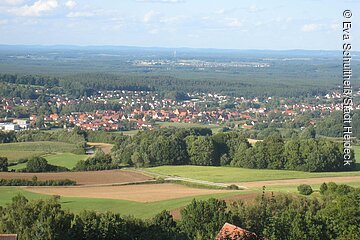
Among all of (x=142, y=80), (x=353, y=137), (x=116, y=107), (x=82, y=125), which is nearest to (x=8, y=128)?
(x=82, y=125)

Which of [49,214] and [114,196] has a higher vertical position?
[49,214]

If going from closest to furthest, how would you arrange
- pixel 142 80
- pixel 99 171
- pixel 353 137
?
pixel 99 171 < pixel 353 137 < pixel 142 80

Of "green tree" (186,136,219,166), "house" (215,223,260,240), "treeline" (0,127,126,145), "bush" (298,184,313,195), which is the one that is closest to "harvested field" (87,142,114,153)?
"treeline" (0,127,126,145)

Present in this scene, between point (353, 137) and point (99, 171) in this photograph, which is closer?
point (99, 171)

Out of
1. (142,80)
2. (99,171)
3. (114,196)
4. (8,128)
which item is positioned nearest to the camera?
(114,196)

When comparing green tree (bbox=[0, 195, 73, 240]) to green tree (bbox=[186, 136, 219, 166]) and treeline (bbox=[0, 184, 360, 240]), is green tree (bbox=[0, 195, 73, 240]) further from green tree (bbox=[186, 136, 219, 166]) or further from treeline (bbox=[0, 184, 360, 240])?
green tree (bbox=[186, 136, 219, 166])

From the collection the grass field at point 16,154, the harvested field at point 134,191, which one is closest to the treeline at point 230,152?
the grass field at point 16,154

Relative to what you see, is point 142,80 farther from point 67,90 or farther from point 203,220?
point 203,220
